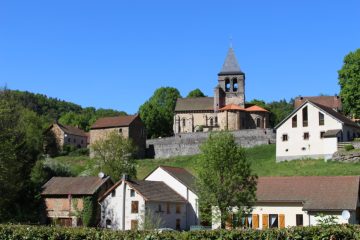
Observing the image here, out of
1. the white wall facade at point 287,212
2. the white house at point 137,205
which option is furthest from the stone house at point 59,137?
the white wall facade at point 287,212

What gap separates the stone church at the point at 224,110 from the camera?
99.4 metres

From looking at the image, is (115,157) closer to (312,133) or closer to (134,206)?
(134,206)

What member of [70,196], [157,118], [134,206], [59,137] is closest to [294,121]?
[134,206]

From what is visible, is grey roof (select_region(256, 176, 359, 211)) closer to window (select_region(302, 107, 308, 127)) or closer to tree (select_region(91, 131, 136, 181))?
tree (select_region(91, 131, 136, 181))

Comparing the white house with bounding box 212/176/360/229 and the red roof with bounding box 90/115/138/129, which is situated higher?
the red roof with bounding box 90/115/138/129

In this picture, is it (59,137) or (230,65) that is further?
(230,65)

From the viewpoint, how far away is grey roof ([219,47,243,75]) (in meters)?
108

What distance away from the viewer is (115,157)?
6588cm

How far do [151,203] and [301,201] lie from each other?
14.3 metres

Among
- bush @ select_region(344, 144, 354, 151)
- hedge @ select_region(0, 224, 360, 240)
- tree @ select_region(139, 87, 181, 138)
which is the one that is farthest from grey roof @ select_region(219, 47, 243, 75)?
hedge @ select_region(0, 224, 360, 240)

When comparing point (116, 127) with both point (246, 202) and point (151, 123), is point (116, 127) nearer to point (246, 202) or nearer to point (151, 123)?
point (151, 123)

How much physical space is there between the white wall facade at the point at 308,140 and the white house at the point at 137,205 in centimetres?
2054

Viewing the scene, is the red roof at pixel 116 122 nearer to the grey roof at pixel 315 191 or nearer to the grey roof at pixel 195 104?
the grey roof at pixel 195 104

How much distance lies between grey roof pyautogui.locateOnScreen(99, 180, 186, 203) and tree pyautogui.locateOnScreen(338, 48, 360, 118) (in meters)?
30.0
